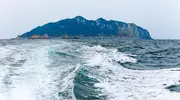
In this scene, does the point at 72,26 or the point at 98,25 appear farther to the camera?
the point at 98,25

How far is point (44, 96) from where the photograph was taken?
20.6ft

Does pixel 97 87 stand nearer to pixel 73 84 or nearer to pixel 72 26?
pixel 73 84

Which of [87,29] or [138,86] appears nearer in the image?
[138,86]

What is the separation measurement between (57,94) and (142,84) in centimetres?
322

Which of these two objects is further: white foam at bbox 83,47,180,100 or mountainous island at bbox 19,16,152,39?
mountainous island at bbox 19,16,152,39

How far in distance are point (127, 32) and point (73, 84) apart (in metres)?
129

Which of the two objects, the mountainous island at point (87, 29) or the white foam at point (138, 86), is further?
the mountainous island at point (87, 29)

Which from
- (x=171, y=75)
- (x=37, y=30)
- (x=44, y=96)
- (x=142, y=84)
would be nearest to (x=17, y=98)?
(x=44, y=96)

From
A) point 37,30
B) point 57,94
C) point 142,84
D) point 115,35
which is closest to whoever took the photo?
point 57,94

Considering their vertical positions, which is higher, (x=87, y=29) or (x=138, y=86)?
(x=87, y=29)

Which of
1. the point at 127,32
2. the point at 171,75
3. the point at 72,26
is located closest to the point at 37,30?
the point at 72,26

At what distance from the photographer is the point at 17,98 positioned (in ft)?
19.6

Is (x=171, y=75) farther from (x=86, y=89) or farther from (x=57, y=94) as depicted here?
(x=57, y=94)

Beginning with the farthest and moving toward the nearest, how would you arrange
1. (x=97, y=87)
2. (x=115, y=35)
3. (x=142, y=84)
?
1. (x=115, y=35)
2. (x=142, y=84)
3. (x=97, y=87)
